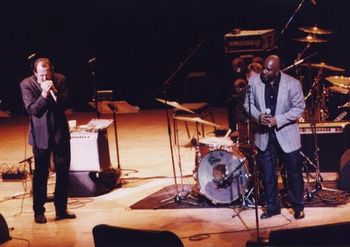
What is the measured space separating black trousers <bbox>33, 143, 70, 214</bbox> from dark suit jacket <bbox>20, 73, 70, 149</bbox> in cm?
10

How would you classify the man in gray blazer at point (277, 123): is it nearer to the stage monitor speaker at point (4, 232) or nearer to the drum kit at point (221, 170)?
the drum kit at point (221, 170)

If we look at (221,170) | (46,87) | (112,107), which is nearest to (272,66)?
(221,170)

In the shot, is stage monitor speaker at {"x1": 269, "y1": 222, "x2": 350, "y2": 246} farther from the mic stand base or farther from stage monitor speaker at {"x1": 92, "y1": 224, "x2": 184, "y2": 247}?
the mic stand base

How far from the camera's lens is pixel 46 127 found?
8180mm

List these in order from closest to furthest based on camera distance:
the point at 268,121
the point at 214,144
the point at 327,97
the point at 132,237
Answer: the point at 132,237, the point at 268,121, the point at 214,144, the point at 327,97

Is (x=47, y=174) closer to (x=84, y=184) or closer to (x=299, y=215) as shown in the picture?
(x=84, y=184)

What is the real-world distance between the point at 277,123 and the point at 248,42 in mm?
2298

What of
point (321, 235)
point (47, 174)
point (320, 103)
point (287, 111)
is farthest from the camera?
point (320, 103)

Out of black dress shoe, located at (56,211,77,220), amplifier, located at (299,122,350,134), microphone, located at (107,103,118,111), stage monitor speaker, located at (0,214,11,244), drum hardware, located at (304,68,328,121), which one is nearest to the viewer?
stage monitor speaker, located at (0,214,11,244)

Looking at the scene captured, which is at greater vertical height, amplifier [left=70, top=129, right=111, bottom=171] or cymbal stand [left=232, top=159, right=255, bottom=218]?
amplifier [left=70, top=129, right=111, bottom=171]

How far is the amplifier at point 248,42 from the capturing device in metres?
9.66

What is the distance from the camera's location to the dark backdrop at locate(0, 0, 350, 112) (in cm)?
1705

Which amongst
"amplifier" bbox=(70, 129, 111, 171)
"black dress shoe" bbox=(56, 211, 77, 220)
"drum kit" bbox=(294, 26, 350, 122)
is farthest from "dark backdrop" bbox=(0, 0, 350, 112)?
"black dress shoe" bbox=(56, 211, 77, 220)

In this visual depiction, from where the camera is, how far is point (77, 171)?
968cm
